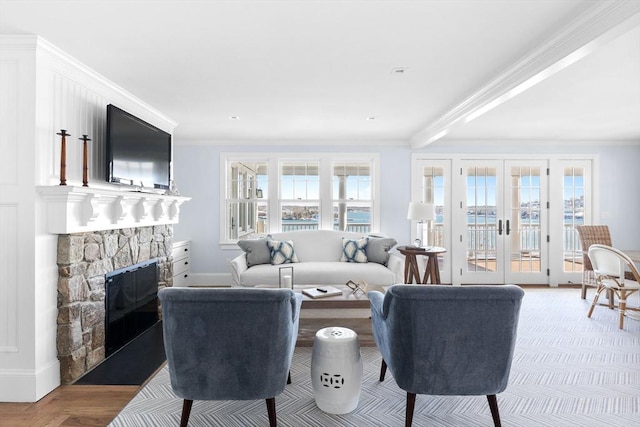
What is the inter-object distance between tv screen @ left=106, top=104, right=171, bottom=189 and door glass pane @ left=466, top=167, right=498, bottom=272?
14.9 ft

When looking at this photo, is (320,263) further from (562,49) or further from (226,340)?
(562,49)

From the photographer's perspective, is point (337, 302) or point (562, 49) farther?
point (337, 302)

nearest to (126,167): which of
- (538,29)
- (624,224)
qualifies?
(538,29)

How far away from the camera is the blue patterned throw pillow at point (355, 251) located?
196 inches

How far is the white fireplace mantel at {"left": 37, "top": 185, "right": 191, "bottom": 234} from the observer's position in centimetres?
248

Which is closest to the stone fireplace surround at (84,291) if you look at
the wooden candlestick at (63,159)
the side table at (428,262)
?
the wooden candlestick at (63,159)

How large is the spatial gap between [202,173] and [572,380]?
522cm

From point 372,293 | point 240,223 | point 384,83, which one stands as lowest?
point 372,293

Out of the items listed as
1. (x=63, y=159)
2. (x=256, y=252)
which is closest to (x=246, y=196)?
(x=256, y=252)

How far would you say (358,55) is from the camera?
263 centimetres

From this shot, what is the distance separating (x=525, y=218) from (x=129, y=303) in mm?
5751

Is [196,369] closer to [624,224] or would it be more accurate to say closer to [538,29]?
[538,29]

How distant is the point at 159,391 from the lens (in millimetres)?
2506

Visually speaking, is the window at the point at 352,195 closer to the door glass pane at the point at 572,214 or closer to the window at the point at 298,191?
the window at the point at 298,191
